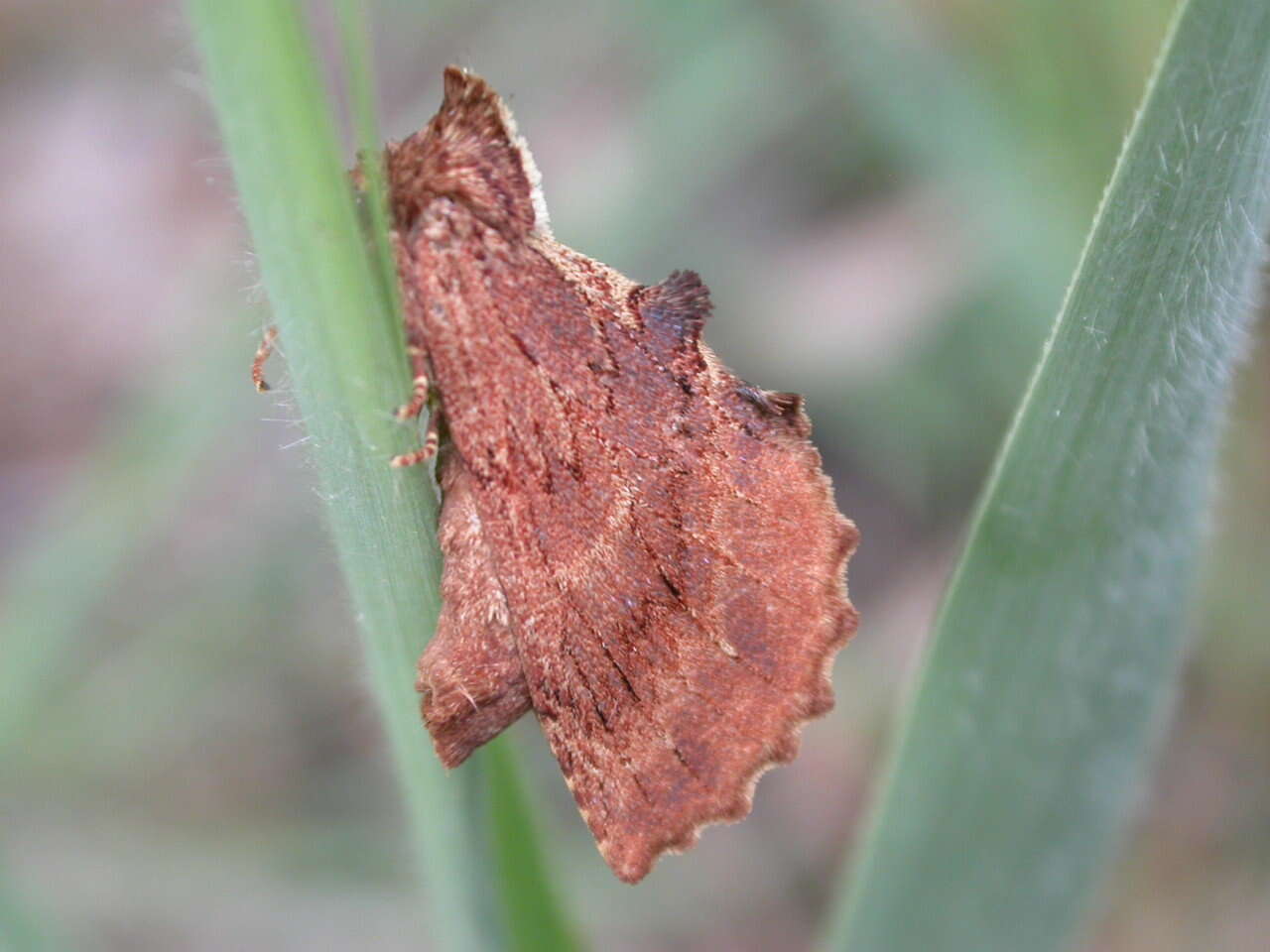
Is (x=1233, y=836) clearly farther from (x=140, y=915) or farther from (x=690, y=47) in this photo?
(x=140, y=915)

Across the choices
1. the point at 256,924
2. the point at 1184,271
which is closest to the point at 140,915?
the point at 256,924

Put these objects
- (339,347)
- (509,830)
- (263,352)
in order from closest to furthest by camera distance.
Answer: (339,347) < (263,352) < (509,830)

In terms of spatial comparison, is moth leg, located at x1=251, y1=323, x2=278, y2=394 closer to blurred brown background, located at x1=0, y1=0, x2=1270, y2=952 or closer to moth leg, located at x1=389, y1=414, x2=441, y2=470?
moth leg, located at x1=389, y1=414, x2=441, y2=470

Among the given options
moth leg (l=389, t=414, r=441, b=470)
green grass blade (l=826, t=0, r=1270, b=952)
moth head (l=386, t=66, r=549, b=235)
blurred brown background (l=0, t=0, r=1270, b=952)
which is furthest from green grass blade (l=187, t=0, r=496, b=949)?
blurred brown background (l=0, t=0, r=1270, b=952)

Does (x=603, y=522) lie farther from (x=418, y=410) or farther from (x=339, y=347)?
(x=339, y=347)

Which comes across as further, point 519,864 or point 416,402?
point 519,864

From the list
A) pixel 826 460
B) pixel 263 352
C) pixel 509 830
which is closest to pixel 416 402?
pixel 263 352
